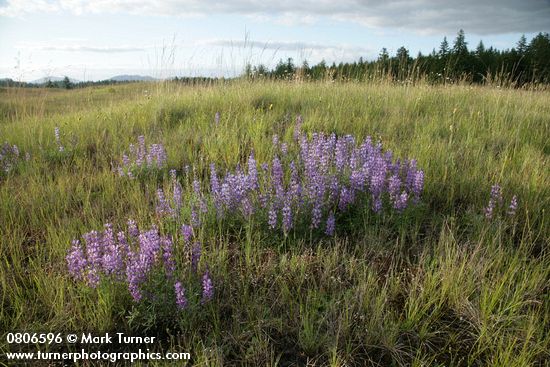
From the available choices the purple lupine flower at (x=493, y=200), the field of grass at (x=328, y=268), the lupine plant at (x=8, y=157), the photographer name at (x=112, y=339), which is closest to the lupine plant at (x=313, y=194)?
the field of grass at (x=328, y=268)

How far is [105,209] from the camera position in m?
3.58

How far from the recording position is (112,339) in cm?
222

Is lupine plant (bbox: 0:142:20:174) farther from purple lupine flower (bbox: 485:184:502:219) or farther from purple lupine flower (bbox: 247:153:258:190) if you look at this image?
purple lupine flower (bbox: 485:184:502:219)

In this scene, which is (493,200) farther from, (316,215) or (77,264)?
(77,264)

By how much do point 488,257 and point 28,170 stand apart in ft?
15.5

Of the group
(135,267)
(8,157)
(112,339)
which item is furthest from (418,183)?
(8,157)

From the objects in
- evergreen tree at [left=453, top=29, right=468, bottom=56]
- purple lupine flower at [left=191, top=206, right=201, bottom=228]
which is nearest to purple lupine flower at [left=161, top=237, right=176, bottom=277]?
purple lupine flower at [left=191, top=206, right=201, bottom=228]

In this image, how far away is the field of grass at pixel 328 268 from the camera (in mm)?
2131

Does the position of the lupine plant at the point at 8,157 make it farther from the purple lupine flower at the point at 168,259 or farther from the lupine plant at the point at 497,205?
the lupine plant at the point at 497,205

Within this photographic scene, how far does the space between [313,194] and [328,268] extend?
66cm

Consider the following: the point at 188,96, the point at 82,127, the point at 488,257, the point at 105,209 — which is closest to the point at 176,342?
the point at 105,209

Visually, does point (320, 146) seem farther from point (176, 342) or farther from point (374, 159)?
point (176, 342)

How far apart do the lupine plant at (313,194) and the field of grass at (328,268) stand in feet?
0.48

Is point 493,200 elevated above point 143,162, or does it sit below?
below
